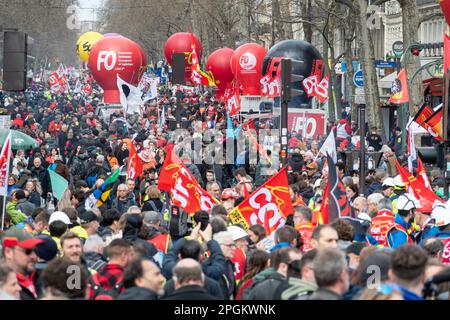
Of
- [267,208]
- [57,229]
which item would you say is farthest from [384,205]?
[57,229]

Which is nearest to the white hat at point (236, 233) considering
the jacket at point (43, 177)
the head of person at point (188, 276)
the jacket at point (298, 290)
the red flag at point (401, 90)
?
the jacket at point (298, 290)

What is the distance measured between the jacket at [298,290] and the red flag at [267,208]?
194 inches

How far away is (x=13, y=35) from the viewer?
1728cm

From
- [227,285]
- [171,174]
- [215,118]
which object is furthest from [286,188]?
[215,118]

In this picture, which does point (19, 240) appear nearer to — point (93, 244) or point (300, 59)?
point (93, 244)

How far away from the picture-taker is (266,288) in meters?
8.48

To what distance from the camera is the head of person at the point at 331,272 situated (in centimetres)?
719

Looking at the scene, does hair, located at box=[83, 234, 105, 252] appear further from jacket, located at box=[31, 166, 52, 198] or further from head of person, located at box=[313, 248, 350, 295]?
jacket, located at box=[31, 166, 52, 198]

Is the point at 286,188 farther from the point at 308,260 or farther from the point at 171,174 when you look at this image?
the point at 308,260

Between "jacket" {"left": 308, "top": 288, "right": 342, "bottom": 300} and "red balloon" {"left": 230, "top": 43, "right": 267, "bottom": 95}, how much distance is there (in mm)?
34317

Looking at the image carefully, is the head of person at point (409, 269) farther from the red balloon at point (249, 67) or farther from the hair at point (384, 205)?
the red balloon at point (249, 67)

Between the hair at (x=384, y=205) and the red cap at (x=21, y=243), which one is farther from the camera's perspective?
the hair at (x=384, y=205)
